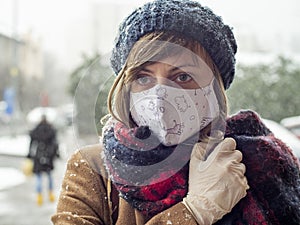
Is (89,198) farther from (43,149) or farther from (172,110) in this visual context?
(43,149)

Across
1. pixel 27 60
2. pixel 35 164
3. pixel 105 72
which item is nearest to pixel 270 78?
pixel 35 164

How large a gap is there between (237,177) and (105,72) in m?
0.34

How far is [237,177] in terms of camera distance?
85 centimetres

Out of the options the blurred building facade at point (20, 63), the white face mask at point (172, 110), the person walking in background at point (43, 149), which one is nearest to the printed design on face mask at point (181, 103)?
the white face mask at point (172, 110)

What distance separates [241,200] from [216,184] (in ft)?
0.26

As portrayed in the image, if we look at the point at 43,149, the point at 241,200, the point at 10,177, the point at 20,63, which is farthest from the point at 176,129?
the point at 20,63

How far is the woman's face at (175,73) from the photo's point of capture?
2.91 ft

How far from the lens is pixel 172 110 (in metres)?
0.90

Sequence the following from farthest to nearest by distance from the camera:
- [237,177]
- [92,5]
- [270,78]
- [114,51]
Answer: [270,78]
[92,5]
[114,51]
[237,177]

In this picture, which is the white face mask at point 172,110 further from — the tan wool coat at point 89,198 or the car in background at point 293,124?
the car in background at point 293,124

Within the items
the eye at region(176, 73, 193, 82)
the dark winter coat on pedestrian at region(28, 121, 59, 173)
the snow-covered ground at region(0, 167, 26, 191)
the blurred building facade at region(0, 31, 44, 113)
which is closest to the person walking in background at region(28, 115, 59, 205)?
the dark winter coat on pedestrian at region(28, 121, 59, 173)

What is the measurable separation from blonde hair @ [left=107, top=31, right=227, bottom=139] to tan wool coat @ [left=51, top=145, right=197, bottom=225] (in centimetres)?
10

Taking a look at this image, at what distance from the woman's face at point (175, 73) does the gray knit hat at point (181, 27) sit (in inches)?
1.4

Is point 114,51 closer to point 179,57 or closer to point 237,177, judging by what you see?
point 179,57
